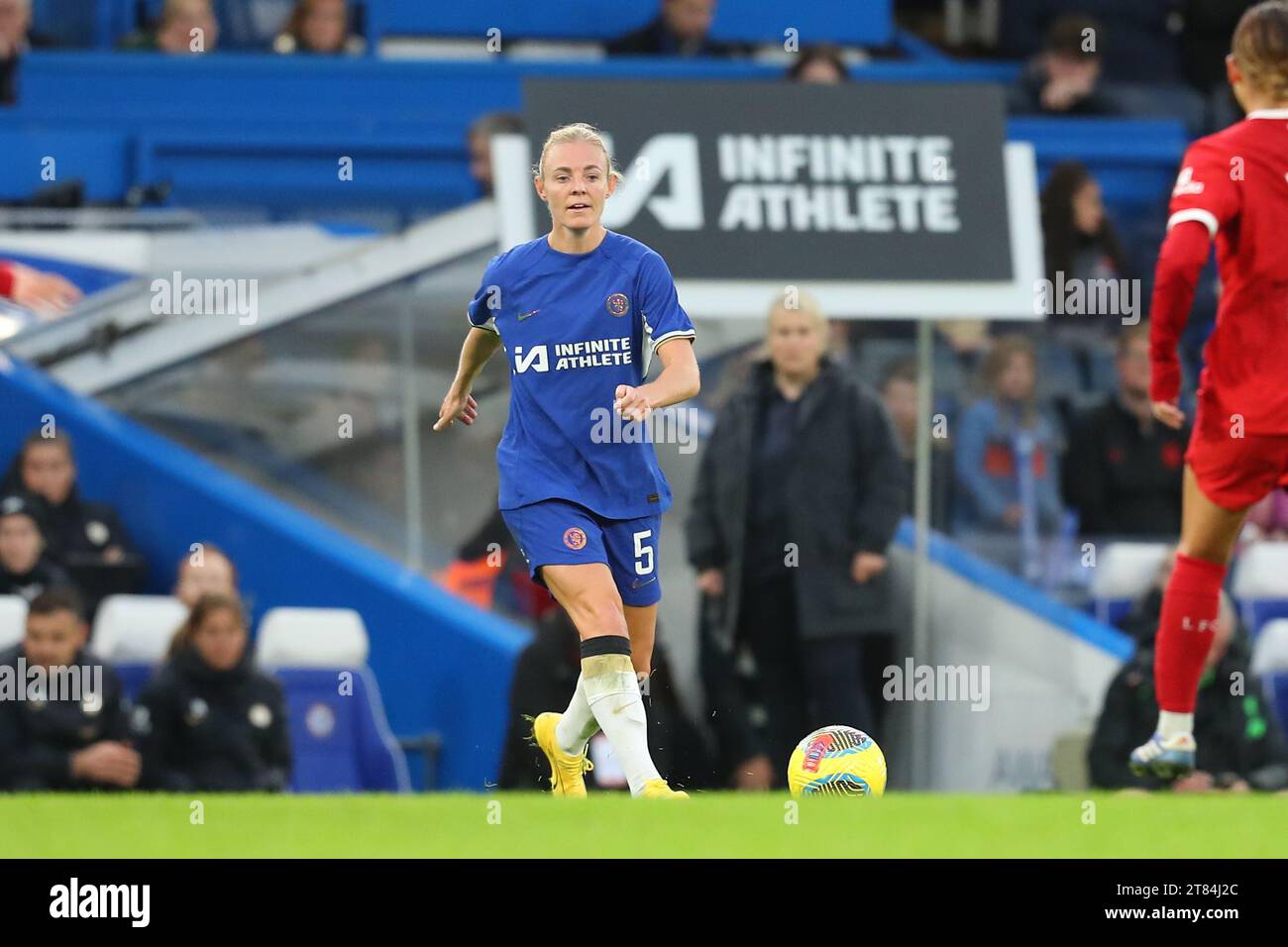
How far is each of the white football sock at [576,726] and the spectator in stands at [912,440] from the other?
3.30 m

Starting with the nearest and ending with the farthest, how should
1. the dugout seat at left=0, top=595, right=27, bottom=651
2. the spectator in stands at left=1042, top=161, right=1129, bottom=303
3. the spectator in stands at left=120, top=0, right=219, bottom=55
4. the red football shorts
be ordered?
the red football shorts < the dugout seat at left=0, top=595, right=27, bottom=651 < the spectator in stands at left=1042, top=161, right=1129, bottom=303 < the spectator in stands at left=120, top=0, right=219, bottom=55

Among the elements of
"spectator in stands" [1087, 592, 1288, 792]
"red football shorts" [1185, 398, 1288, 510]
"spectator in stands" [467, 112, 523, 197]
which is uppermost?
"spectator in stands" [467, 112, 523, 197]

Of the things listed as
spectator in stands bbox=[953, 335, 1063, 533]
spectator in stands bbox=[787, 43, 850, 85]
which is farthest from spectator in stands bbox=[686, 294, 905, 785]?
spectator in stands bbox=[787, 43, 850, 85]

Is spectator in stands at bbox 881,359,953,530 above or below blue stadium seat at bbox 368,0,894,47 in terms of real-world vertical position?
below

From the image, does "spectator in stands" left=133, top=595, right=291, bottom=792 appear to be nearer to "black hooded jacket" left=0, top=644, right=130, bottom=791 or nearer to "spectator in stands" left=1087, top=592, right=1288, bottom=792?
"black hooded jacket" left=0, top=644, right=130, bottom=791

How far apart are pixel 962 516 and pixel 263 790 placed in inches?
131

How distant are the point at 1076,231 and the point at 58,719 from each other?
571cm

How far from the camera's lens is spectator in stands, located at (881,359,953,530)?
10.7 meters

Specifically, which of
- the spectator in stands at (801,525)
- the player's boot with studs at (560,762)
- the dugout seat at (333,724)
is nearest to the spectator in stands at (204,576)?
the dugout seat at (333,724)

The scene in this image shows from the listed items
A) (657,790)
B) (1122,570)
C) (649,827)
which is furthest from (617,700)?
(1122,570)

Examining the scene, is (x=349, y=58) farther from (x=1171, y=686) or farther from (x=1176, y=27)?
(x=1171, y=686)

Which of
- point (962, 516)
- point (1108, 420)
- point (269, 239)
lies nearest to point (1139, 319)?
point (1108, 420)

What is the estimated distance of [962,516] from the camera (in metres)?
10.8

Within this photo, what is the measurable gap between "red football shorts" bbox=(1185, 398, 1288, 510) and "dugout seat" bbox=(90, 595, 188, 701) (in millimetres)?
4862
